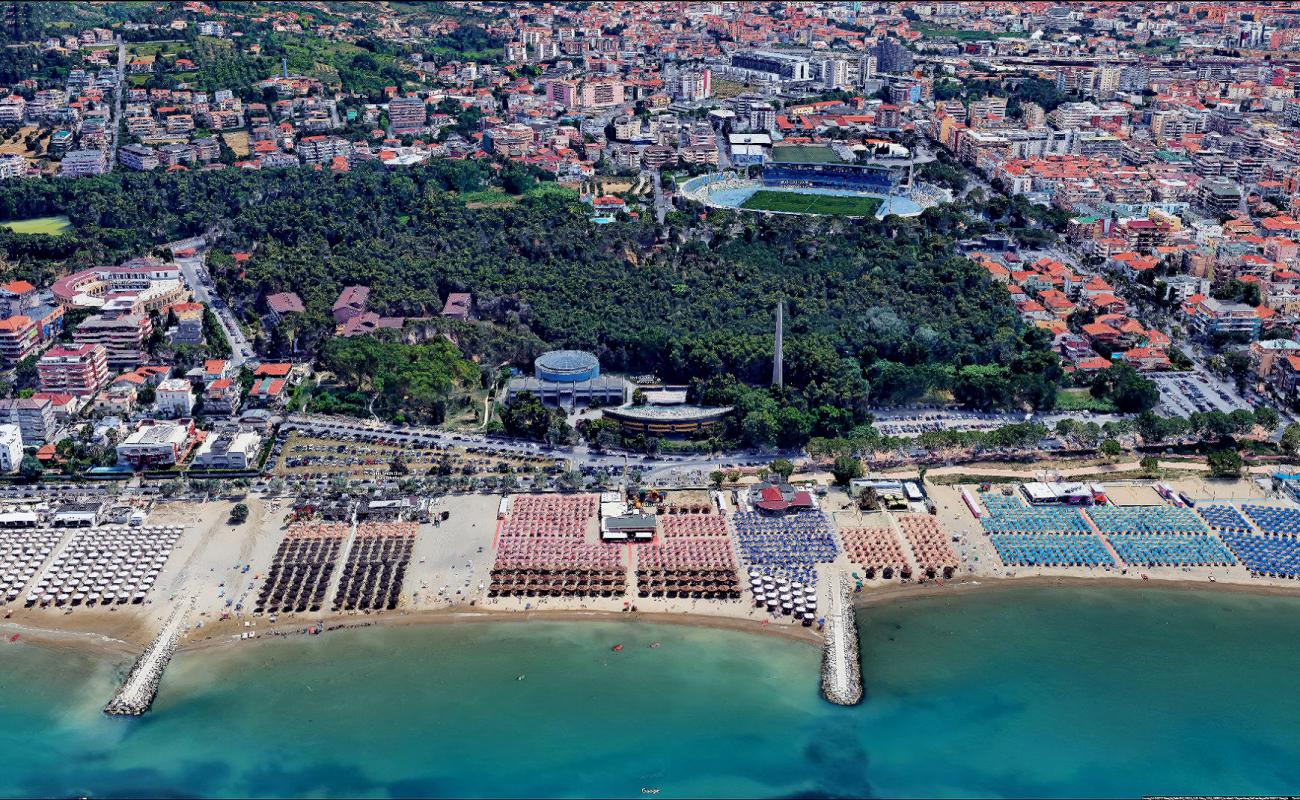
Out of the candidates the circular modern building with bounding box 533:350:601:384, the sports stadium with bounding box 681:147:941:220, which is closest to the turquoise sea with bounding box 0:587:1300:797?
the circular modern building with bounding box 533:350:601:384

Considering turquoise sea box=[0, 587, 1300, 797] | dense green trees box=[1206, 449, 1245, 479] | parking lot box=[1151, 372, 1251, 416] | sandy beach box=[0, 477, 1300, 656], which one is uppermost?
parking lot box=[1151, 372, 1251, 416]

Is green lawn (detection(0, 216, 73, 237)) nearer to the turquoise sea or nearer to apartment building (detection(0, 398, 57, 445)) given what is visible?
apartment building (detection(0, 398, 57, 445))

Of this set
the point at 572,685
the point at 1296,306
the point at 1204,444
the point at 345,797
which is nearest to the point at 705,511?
the point at 572,685

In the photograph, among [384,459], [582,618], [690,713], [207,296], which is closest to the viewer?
[690,713]

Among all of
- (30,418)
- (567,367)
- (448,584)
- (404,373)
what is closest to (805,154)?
(567,367)

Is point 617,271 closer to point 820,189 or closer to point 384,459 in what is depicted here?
point 384,459

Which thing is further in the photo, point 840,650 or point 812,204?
point 812,204

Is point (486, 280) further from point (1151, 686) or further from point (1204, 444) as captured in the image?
point (1151, 686)
